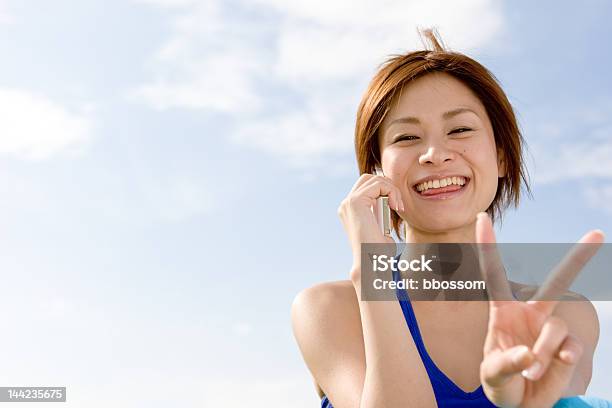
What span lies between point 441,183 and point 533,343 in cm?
186

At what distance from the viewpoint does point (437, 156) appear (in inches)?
167

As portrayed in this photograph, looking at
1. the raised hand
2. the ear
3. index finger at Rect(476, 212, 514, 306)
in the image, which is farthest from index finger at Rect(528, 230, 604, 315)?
the ear

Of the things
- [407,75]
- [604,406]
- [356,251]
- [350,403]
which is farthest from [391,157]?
[604,406]

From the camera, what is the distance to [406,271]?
4602 millimetres

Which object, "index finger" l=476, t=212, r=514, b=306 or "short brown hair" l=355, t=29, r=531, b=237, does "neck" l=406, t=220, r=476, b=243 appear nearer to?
"short brown hair" l=355, t=29, r=531, b=237

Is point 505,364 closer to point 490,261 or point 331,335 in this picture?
point 490,261

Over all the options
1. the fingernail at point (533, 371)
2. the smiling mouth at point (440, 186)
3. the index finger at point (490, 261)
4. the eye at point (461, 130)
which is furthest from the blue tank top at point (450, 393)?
the fingernail at point (533, 371)

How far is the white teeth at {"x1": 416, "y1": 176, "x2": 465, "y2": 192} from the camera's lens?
432 centimetres

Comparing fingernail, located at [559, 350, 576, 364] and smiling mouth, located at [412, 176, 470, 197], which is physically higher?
smiling mouth, located at [412, 176, 470, 197]

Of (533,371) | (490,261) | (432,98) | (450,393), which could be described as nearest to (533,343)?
(533,371)

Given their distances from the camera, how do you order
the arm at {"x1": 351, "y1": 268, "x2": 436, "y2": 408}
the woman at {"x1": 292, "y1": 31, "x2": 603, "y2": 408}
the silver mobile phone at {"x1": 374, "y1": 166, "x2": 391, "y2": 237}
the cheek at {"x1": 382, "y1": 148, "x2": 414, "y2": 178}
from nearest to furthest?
1. the arm at {"x1": 351, "y1": 268, "x2": 436, "y2": 408}
2. the woman at {"x1": 292, "y1": 31, "x2": 603, "y2": 408}
3. the silver mobile phone at {"x1": 374, "y1": 166, "x2": 391, "y2": 237}
4. the cheek at {"x1": 382, "y1": 148, "x2": 414, "y2": 178}

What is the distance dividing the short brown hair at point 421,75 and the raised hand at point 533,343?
197 cm

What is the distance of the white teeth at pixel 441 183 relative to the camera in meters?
4.32

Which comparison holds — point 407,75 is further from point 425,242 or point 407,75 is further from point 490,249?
point 490,249
